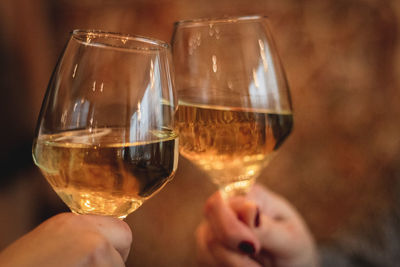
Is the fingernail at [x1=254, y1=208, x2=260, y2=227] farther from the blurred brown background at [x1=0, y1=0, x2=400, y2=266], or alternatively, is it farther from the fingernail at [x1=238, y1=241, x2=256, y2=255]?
the blurred brown background at [x1=0, y1=0, x2=400, y2=266]

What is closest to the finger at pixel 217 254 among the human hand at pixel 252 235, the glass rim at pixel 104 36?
the human hand at pixel 252 235

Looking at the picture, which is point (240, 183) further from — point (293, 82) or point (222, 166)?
point (293, 82)

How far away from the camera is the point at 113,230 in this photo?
48 cm

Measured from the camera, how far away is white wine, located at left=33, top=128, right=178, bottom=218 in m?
0.43

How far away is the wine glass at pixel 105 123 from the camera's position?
17.2 inches

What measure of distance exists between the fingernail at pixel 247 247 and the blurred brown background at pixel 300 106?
831 mm

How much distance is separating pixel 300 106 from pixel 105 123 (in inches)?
50.1

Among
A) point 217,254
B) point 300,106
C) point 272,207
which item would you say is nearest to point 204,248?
point 217,254

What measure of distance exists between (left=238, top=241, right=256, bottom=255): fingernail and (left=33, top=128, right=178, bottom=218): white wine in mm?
315

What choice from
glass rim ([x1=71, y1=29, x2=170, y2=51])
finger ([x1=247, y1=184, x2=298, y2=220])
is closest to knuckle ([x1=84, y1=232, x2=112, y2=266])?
glass rim ([x1=71, y1=29, x2=170, y2=51])

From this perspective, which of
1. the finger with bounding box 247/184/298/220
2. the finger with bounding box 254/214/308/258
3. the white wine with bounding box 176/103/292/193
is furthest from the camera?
the finger with bounding box 247/184/298/220

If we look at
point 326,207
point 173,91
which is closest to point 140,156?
point 173,91

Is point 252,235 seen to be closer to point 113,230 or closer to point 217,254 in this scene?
point 217,254

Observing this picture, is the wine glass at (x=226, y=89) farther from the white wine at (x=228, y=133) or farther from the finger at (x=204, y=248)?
the finger at (x=204, y=248)
